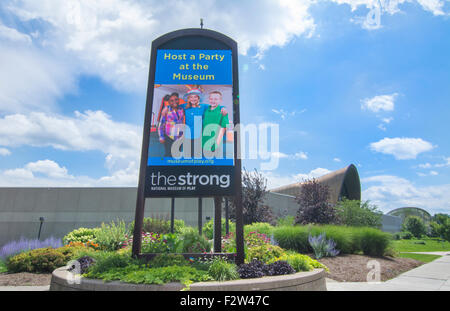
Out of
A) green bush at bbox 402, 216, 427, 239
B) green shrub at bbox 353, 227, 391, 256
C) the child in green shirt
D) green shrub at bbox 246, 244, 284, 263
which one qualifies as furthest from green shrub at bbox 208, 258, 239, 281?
green bush at bbox 402, 216, 427, 239

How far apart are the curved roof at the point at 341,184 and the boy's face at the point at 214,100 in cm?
3677

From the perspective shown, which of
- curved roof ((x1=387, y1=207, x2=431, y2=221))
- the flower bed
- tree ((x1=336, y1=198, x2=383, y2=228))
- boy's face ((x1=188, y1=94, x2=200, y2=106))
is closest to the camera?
the flower bed

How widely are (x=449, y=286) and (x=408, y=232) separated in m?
54.9

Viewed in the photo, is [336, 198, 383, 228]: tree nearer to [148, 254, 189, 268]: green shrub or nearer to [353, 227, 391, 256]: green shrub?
[353, 227, 391, 256]: green shrub

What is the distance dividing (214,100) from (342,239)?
895 cm

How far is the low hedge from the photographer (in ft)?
40.0

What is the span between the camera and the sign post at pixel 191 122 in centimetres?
698

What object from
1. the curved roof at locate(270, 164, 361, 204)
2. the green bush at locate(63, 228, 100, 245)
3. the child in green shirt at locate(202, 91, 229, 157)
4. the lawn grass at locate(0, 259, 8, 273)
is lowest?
the lawn grass at locate(0, 259, 8, 273)

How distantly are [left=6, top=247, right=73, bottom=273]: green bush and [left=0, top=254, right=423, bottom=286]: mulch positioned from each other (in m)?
0.25

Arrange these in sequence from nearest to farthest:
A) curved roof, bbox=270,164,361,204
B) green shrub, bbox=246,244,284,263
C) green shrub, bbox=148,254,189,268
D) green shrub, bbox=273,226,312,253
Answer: green shrub, bbox=148,254,189,268
green shrub, bbox=246,244,284,263
green shrub, bbox=273,226,312,253
curved roof, bbox=270,164,361,204

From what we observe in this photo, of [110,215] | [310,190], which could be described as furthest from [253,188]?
[110,215]

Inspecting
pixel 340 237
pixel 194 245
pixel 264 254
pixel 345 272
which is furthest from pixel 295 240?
pixel 194 245

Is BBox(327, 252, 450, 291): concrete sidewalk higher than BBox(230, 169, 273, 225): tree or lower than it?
lower

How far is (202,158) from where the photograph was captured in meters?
7.18
